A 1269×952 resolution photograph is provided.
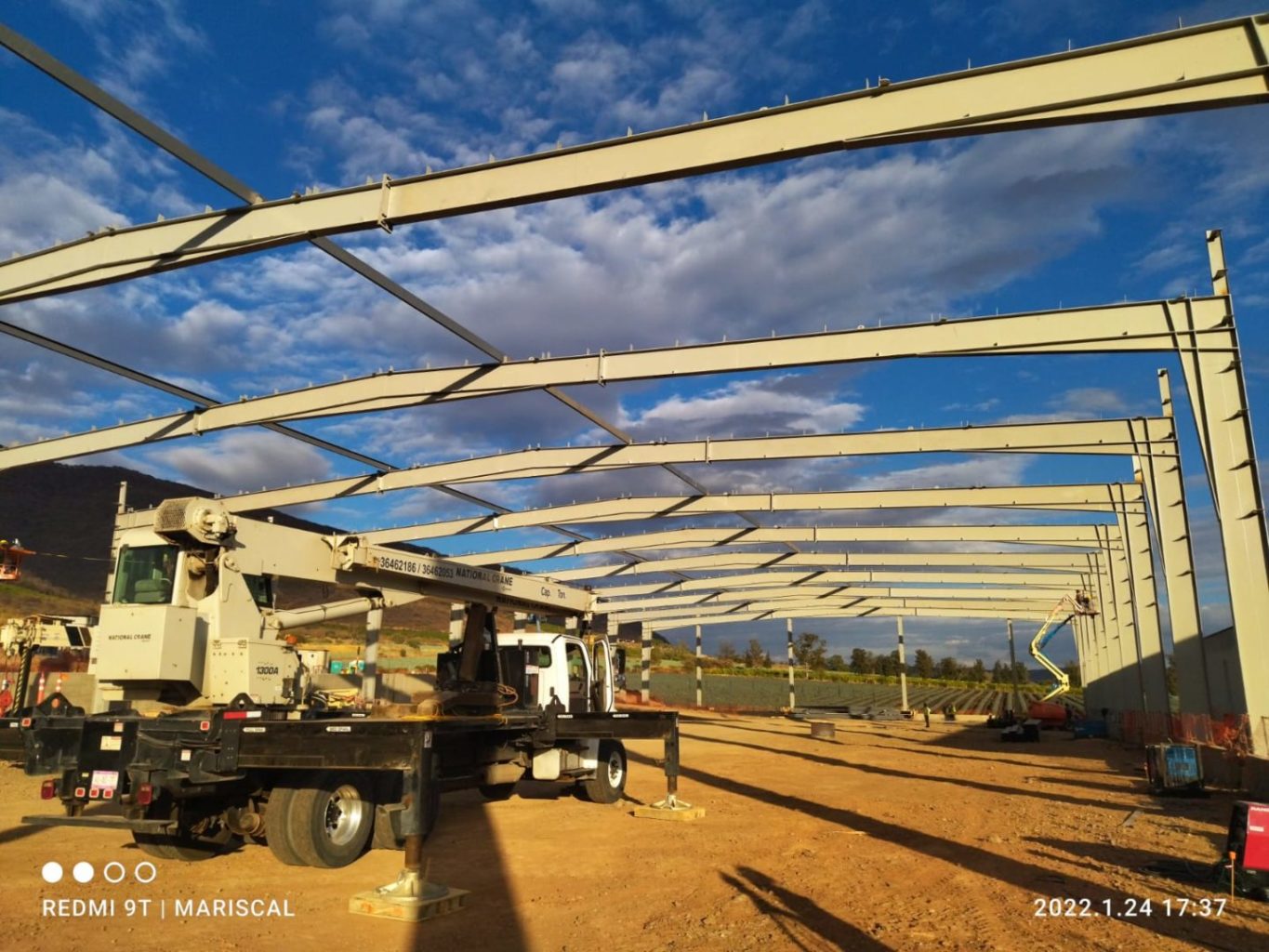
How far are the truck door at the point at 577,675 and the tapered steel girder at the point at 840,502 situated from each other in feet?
28.0

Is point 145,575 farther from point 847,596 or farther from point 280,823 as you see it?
point 847,596

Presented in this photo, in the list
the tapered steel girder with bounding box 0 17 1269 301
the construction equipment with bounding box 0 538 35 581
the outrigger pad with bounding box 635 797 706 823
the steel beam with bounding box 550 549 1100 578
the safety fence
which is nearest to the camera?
the tapered steel girder with bounding box 0 17 1269 301

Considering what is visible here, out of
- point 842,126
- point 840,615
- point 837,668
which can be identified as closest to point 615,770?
point 842,126

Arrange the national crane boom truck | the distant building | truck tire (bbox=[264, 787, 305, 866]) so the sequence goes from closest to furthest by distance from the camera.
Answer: the national crane boom truck → truck tire (bbox=[264, 787, 305, 866]) → the distant building

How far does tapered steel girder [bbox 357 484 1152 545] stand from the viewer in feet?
66.4

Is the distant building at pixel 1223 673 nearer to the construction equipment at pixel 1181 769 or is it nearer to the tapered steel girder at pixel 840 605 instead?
the construction equipment at pixel 1181 769

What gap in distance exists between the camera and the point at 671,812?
11.4m

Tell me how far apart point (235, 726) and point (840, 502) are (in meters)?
15.8

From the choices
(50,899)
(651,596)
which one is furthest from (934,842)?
(651,596)

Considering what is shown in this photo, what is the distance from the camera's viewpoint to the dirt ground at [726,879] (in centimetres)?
614

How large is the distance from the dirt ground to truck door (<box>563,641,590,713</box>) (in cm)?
144

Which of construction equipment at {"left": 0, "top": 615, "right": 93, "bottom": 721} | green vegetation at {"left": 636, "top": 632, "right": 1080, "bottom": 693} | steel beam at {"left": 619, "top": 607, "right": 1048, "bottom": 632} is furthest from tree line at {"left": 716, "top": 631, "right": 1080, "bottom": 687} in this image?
construction equipment at {"left": 0, "top": 615, "right": 93, "bottom": 721}

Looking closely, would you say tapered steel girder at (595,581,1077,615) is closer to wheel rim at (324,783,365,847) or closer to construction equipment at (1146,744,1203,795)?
construction equipment at (1146,744,1203,795)

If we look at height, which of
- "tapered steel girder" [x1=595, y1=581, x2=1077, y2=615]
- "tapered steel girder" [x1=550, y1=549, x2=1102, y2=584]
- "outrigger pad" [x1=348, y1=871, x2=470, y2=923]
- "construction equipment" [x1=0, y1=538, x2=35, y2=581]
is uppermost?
"tapered steel girder" [x1=550, y1=549, x2=1102, y2=584]
